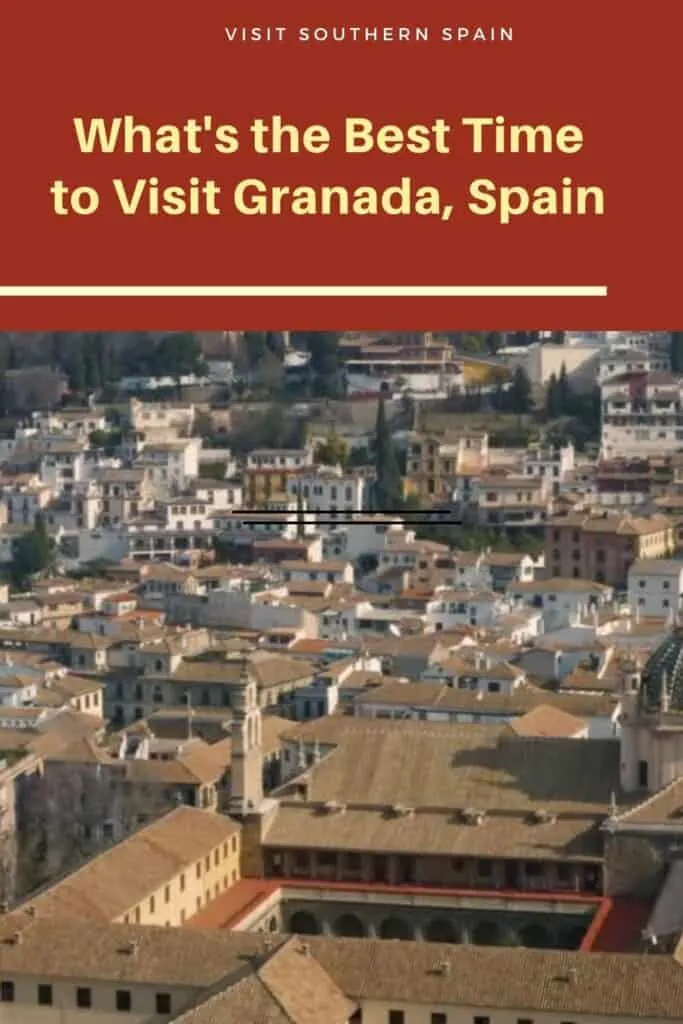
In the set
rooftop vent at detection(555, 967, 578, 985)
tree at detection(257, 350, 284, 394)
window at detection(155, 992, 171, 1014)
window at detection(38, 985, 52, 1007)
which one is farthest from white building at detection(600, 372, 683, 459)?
window at detection(155, 992, 171, 1014)

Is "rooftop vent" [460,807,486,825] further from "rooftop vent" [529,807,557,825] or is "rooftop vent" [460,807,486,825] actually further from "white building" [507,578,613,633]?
"white building" [507,578,613,633]

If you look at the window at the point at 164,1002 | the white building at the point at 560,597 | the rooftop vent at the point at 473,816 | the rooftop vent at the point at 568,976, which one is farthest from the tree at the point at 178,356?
the rooftop vent at the point at 568,976

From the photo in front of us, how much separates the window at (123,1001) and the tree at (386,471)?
76.2 ft

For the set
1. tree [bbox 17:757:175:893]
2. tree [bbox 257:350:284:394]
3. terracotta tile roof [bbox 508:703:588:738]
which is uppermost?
tree [bbox 257:350:284:394]

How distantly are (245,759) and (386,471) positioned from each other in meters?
22.4

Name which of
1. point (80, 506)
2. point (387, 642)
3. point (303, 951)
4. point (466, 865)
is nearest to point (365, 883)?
point (466, 865)

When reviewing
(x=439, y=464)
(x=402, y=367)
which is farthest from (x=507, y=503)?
(x=402, y=367)

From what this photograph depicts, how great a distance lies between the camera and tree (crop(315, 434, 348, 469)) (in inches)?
1614

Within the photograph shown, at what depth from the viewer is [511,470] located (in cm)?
4309

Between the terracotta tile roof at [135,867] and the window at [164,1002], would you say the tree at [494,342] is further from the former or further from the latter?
the window at [164,1002]

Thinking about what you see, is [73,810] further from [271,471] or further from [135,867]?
[271,471]

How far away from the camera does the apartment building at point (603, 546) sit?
123 ft

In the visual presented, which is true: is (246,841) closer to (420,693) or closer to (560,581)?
(420,693)

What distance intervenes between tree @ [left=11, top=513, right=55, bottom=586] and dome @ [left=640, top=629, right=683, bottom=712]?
21303 millimetres
